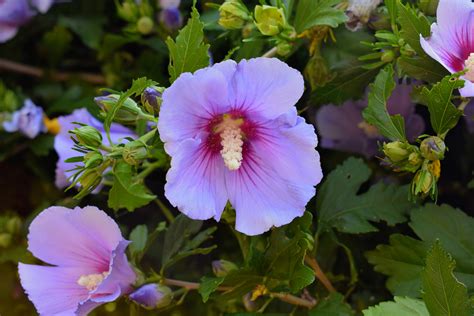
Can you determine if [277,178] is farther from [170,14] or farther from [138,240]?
[170,14]

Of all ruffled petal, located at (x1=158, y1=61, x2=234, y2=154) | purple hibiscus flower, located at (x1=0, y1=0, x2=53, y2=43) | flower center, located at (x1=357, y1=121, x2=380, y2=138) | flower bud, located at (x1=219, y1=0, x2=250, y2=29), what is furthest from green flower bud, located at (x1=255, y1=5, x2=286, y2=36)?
purple hibiscus flower, located at (x1=0, y1=0, x2=53, y2=43)

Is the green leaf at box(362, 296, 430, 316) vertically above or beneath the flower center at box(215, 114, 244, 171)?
beneath

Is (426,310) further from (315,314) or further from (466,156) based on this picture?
(466,156)

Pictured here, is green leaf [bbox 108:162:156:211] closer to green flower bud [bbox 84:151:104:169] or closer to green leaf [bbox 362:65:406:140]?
green flower bud [bbox 84:151:104:169]

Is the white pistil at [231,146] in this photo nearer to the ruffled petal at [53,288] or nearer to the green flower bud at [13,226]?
the ruffled petal at [53,288]

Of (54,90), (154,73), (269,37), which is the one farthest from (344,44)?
(54,90)

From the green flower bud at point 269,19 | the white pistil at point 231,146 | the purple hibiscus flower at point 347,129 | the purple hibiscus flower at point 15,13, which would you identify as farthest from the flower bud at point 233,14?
the purple hibiscus flower at point 15,13
